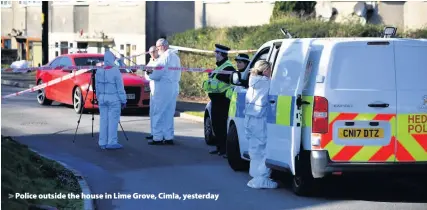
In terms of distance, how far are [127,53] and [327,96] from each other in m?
30.2

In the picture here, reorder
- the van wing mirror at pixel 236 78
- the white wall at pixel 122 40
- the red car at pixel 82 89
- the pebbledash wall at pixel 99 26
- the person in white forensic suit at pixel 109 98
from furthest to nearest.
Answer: the pebbledash wall at pixel 99 26 < the white wall at pixel 122 40 < the red car at pixel 82 89 < the person in white forensic suit at pixel 109 98 < the van wing mirror at pixel 236 78

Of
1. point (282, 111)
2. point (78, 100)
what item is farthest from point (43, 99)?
point (282, 111)

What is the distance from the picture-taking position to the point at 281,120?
1035 centimetres

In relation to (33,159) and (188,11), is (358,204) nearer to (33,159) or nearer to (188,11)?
(33,159)

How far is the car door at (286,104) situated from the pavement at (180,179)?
0.54 meters

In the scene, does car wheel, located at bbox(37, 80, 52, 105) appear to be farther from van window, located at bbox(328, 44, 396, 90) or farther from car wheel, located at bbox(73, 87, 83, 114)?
van window, located at bbox(328, 44, 396, 90)

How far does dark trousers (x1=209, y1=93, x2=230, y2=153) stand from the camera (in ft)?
45.4

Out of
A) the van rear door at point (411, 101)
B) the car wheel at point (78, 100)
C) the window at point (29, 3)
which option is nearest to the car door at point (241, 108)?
the van rear door at point (411, 101)

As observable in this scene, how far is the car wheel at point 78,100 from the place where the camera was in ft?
68.5

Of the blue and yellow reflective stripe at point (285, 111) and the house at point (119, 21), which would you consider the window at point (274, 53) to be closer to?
the blue and yellow reflective stripe at point (285, 111)

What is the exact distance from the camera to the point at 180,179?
11.6 m

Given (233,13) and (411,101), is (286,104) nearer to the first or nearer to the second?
(411,101)

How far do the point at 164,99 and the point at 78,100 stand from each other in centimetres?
621

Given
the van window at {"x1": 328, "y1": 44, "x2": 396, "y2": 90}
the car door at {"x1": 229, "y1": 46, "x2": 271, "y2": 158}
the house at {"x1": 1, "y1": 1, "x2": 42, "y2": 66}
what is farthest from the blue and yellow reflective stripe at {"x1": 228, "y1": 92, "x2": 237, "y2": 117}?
the house at {"x1": 1, "y1": 1, "x2": 42, "y2": 66}
